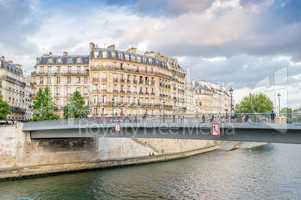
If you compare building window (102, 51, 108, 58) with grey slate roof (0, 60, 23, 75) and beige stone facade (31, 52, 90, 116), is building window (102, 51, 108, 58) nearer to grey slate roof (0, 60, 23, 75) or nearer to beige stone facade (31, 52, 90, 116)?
beige stone facade (31, 52, 90, 116)

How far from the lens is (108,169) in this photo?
4753 centimetres

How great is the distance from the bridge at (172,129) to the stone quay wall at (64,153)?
1800 mm

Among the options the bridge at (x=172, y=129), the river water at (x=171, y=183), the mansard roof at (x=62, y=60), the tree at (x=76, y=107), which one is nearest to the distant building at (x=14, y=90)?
the mansard roof at (x=62, y=60)

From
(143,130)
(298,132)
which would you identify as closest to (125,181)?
(143,130)

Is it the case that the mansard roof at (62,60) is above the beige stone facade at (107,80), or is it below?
above

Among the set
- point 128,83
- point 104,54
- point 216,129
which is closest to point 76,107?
point 128,83

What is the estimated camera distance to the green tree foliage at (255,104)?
101 m

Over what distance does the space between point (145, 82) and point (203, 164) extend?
88.2ft

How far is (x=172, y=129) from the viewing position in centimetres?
3212

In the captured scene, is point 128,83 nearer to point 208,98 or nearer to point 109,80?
point 109,80

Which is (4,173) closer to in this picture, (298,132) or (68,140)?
(68,140)

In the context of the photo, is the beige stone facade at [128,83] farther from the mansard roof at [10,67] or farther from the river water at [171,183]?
the river water at [171,183]

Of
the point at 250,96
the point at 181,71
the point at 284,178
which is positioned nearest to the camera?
the point at 284,178

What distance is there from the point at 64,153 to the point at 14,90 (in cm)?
4166
